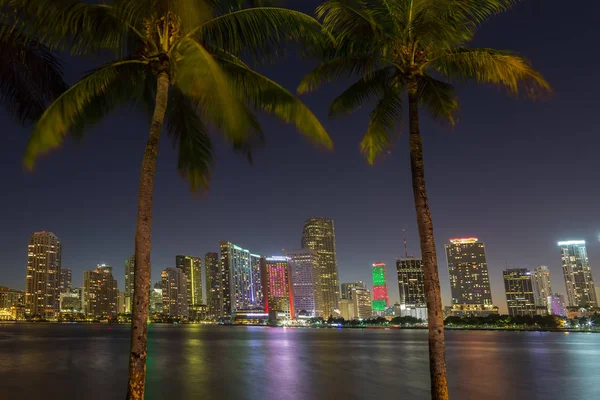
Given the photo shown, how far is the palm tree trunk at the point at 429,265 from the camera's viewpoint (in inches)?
376

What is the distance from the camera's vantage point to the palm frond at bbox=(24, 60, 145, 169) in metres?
9.14

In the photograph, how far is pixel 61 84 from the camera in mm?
11992

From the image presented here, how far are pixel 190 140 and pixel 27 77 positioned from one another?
4.10 metres

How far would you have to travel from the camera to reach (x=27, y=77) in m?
11.7

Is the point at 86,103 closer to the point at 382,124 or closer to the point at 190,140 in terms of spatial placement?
the point at 190,140

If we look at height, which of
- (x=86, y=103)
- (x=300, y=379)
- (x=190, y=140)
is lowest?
(x=300, y=379)

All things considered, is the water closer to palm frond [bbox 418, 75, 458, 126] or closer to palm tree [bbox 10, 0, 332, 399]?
palm frond [bbox 418, 75, 458, 126]

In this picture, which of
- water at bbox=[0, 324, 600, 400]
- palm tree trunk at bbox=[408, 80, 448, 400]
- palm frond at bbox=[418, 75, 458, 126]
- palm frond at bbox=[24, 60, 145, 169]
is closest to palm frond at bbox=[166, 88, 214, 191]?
palm frond at bbox=[24, 60, 145, 169]

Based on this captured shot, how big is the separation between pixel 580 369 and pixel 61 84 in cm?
4761

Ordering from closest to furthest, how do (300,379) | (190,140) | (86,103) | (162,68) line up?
1. (162,68)
2. (86,103)
3. (190,140)
4. (300,379)

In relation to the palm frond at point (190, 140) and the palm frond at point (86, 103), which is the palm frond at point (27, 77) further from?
the palm frond at point (190, 140)

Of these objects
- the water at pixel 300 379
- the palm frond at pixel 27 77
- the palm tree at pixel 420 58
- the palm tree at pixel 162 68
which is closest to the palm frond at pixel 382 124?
the palm tree at pixel 420 58

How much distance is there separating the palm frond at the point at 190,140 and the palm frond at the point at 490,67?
5982mm

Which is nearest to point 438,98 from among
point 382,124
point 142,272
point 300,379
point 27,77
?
point 382,124
